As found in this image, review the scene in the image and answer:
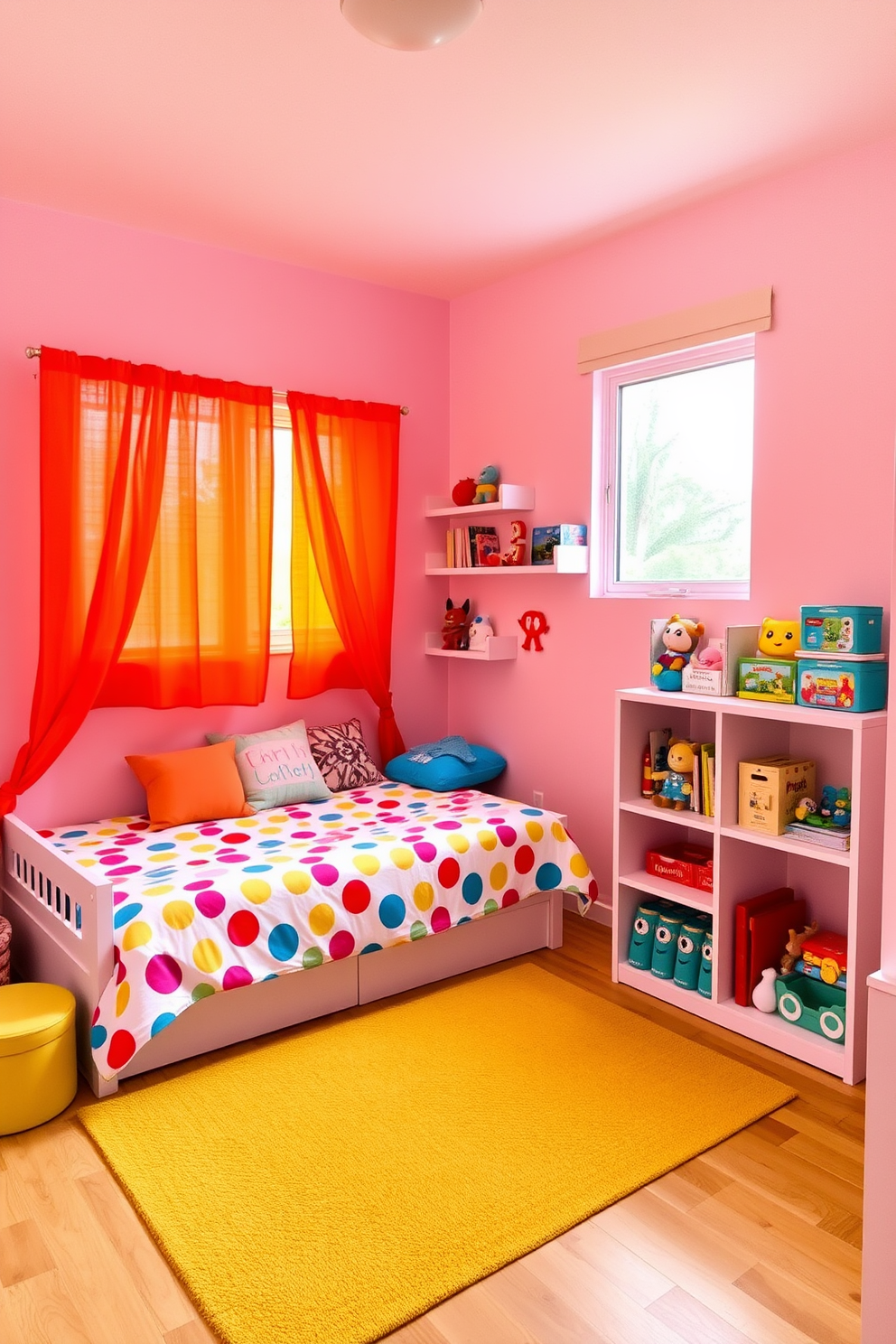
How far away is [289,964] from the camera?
2.85 metres

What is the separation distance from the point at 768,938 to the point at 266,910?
154 centimetres

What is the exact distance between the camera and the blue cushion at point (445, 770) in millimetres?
4008

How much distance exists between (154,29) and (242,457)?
1653mm

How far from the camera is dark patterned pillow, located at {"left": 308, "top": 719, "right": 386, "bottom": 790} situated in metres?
3.97

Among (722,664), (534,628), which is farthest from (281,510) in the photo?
(722,664)

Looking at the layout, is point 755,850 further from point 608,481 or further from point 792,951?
point 608,481

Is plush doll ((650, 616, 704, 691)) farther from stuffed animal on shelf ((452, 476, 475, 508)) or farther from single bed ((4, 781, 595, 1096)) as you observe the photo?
stuffed animal on shelf ((452, 476, 475, 508))

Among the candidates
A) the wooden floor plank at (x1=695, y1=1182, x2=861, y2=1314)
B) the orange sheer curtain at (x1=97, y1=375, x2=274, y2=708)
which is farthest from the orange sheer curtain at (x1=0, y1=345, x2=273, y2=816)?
the wooden floor plank at (x1=695, y1=1182, x2=861, y2=1314)

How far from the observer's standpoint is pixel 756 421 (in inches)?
126

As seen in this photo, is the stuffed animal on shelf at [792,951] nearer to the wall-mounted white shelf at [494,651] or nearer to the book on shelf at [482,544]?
the wall-mounted white shelf at [494,651]

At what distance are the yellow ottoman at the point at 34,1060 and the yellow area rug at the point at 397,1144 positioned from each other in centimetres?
11

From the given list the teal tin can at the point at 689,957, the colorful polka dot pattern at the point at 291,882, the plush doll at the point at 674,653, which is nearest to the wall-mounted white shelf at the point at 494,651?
the colorful polka dot pattern at the point at 291,882

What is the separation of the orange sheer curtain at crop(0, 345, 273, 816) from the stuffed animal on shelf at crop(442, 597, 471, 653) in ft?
2.98

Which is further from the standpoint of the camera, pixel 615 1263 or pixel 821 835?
pixel 821 835
